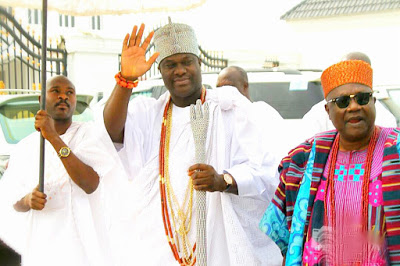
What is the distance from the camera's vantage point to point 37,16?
45.5 feet

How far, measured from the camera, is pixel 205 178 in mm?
3090

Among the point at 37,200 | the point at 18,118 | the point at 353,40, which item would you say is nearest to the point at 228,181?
the point at 37,200

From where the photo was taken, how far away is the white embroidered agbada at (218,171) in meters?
3.37

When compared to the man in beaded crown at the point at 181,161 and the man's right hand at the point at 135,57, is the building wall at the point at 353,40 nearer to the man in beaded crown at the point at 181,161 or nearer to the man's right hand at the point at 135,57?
the man in beaded crown at the point at 181,161

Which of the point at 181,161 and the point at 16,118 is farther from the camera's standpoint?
the point at 16,118

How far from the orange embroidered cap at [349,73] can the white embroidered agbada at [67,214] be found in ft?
5.46

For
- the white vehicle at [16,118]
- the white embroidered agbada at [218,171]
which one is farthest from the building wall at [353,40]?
the white embroidered agbada at [218,171]

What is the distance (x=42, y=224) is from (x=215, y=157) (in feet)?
4.46

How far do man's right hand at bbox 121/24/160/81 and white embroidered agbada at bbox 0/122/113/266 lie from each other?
2.61 feet

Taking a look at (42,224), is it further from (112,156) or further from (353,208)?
(353,208)

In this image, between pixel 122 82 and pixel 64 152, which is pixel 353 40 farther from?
pixel 122 82

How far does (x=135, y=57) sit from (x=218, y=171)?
2.46ft

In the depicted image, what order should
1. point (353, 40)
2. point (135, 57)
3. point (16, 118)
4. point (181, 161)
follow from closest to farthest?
point (135, 57) → point (181, 161) → point (16, 118) → point (353, 40)

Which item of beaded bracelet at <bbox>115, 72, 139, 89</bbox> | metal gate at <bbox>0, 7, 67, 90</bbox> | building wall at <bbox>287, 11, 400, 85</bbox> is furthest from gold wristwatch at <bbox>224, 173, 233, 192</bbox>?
building wall at <bbox>287, 11, 400, 85</bbox>
